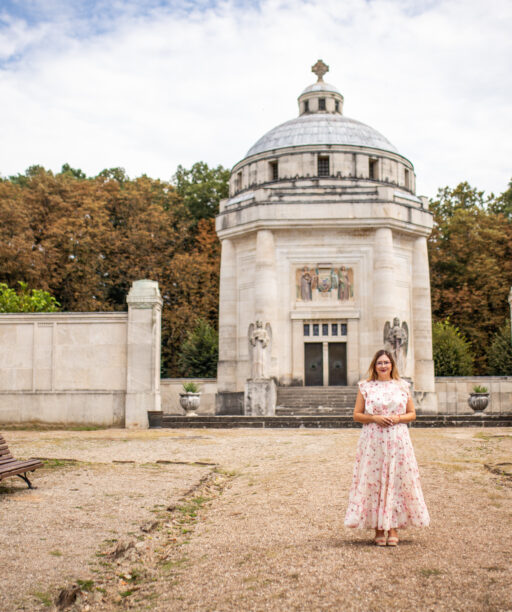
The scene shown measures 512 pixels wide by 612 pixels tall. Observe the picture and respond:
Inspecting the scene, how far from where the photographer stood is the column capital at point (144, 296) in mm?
23594

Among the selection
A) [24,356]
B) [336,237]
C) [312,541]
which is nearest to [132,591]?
[312,541]

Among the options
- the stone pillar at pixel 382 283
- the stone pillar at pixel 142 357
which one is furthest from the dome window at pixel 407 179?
the stone pillar at pixel 142 357

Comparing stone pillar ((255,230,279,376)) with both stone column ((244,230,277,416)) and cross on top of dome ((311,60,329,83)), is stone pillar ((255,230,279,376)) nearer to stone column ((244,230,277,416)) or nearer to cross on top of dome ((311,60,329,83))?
Result: stone column ((244,230,277,416))

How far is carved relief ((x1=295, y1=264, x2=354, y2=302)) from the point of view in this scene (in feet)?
114

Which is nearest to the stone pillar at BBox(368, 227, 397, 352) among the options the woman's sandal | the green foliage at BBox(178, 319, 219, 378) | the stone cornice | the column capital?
the green foliage at BBox(178, 319, 219, 378)

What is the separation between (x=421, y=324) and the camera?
35812mm

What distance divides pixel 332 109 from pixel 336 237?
43.9ft

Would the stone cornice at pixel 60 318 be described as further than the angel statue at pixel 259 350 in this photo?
No

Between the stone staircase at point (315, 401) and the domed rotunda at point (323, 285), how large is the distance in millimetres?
359

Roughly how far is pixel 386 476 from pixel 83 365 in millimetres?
18099

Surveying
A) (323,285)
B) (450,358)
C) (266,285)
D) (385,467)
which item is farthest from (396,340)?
(385,467)

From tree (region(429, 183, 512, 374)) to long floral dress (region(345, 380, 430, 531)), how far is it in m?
39.8

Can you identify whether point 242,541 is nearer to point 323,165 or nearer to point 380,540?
point 380,540

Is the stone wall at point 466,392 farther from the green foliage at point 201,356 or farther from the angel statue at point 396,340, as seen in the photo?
the green foliage at point 201,356
